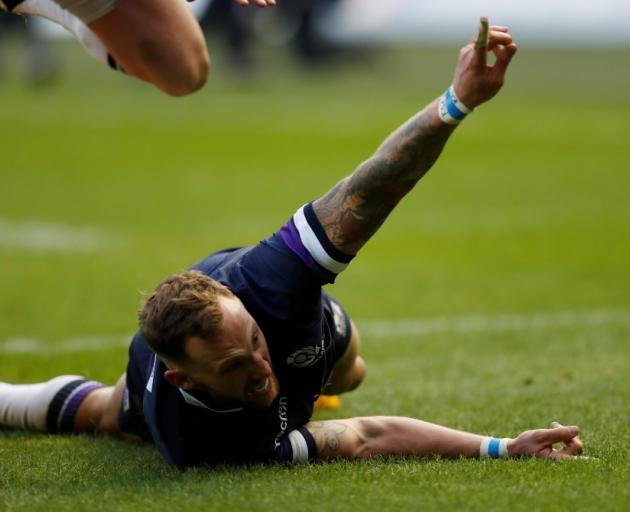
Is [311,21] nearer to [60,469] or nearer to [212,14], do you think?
[212,14]

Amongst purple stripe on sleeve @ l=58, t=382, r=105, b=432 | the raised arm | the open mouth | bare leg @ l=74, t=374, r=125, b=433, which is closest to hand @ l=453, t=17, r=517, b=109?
the raised arm

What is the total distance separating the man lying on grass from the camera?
3.98 meters

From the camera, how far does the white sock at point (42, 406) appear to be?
5156 millimetres

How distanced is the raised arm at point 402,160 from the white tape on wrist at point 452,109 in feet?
0.04

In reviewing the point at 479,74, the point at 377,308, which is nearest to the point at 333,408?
the point at 479,74

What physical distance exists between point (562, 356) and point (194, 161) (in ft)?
40.7

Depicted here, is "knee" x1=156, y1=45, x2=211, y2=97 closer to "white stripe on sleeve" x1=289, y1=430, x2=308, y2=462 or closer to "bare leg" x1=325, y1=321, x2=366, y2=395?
"bare leg" x1=325, y1=321, x2=366, y2=395

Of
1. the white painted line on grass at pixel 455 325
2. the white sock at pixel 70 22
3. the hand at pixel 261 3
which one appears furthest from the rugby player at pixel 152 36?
the white painted line on grass at pixel 455 325

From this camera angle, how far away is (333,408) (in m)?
5.68

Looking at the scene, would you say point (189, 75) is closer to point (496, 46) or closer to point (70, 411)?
point (496, 46)

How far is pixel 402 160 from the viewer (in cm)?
404

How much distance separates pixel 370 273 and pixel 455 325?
2.34 m

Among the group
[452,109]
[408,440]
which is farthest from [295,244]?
[408,440]

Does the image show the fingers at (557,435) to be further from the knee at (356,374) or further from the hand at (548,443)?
the knee at (356,374)
